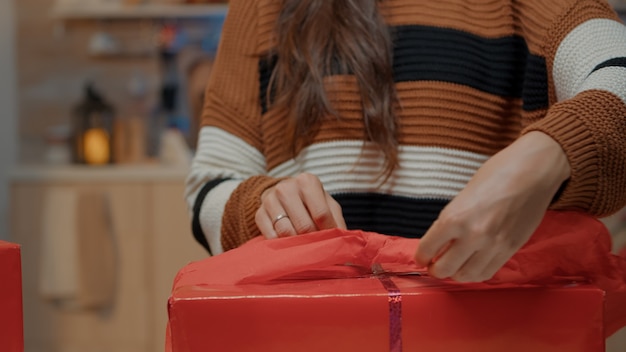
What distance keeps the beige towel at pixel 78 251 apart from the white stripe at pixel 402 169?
1864mm

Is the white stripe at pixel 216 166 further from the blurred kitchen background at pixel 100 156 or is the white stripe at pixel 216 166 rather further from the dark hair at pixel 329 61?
the blurred kitchen background at pixel 100 156

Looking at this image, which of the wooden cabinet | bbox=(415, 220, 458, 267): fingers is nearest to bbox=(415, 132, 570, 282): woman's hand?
bbox=(415, 220, 458, 267): fingers

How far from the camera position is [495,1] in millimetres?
808

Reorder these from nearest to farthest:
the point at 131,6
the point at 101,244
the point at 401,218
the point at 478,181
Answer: the point at 478,181 < the point at 401,218 < the point at 101,244 < the point at 131,6

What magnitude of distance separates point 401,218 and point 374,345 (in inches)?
11.2

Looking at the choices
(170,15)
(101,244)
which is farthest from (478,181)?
(170,15)

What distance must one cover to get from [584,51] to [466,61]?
0.13 metres

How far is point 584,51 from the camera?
69cm

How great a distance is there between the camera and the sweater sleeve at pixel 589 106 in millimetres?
574

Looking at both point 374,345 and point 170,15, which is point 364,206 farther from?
point 170,15

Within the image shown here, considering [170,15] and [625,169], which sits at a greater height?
[625,169]

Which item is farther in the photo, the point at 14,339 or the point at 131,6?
the point at 131,6

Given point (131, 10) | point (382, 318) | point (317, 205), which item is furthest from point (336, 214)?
point (131, 10)

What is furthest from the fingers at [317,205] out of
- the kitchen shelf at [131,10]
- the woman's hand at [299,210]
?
the kitchen shelf at [131,10]
